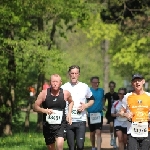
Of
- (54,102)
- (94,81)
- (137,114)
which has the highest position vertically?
(94,81)

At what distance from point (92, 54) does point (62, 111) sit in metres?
59.8

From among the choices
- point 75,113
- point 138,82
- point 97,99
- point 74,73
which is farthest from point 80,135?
point 97,99

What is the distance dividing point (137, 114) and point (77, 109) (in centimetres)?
206

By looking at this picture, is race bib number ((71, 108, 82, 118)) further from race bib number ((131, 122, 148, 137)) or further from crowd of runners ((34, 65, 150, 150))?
race bib number ((131, 122, 148, 137))

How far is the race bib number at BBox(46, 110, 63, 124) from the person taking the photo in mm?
11262

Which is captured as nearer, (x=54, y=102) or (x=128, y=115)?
(x=128, y=115)

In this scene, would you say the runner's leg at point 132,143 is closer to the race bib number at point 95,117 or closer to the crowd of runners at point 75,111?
the crowd of runners at point 75,111

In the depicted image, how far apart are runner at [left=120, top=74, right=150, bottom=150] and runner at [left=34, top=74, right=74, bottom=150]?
1158mm

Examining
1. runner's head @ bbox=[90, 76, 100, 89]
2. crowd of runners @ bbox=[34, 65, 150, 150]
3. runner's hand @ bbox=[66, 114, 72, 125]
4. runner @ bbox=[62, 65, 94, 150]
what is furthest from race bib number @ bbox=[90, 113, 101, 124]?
runner's hand @ bbox=[66, 114, 72, 125]

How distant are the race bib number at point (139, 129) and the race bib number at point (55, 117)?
1.32 metres

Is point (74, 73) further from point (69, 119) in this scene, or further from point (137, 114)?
point (137, 114)

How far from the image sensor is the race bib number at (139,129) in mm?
10688

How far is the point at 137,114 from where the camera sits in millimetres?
10719

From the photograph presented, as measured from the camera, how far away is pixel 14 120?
92.1 ft
